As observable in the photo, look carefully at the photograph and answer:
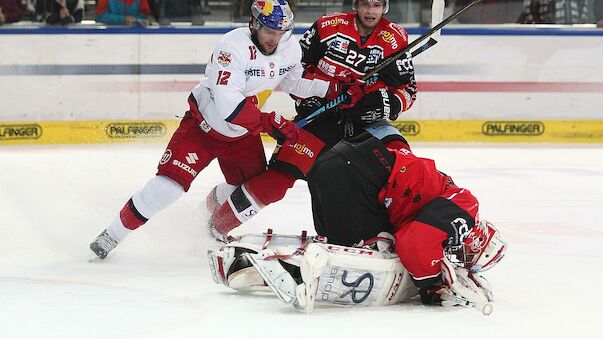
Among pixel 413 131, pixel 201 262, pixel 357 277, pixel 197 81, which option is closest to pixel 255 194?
pixel 201 262

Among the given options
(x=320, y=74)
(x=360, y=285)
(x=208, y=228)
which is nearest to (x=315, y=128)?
(x=320, y=74)

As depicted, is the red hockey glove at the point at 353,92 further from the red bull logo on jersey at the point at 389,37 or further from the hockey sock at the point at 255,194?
the hockey sock at the point at 255,194

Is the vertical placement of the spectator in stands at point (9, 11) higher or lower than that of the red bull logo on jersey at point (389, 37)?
lower

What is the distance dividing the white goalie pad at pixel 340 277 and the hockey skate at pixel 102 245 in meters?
1.02

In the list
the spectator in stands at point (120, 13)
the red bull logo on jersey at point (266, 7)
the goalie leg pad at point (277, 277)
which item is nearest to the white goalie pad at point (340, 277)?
the goalie leg pad at point (277, 277)

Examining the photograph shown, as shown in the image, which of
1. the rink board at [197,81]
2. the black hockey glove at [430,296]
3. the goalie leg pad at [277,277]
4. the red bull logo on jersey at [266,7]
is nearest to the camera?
the goalie leg pad at [277,277]

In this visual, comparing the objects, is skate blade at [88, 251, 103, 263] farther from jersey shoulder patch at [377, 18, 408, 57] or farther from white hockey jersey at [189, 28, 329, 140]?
jersey shoulder patch at [377, 18, 408, 57]

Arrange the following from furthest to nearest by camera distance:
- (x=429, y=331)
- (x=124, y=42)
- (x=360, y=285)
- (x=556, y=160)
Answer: (x=124, y=42) < (x=556, y=160) < (x=360, y=285) < (x=429, y=331)

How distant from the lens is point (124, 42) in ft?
23.5

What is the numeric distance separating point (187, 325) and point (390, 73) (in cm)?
170

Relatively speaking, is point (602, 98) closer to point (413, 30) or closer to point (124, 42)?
point (413, 30)

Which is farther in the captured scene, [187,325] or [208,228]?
[208,228]

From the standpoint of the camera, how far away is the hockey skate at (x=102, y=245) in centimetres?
384

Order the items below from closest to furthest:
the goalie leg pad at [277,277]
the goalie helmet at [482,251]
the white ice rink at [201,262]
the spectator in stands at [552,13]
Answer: the white ice rink at [201,262] < the goalie leg pad at [277,277] < the goalie helmet at [482,251] < the spectator in stands at [552,13]
